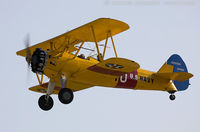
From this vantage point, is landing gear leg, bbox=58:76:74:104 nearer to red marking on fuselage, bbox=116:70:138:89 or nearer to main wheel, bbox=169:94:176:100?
red marking on fuselage, bbox=116:70:138:89

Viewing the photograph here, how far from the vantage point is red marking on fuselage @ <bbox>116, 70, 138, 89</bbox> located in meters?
16.0

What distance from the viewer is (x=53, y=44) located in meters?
15.9

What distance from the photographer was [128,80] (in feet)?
53.2

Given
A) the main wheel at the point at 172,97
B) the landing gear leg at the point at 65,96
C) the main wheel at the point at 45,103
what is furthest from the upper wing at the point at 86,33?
the main wheel at the point at 172,97

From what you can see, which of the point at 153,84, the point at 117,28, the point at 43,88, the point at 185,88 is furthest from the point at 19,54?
the point at 185,88

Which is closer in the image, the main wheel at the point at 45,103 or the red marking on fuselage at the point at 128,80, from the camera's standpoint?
the main wheel at the point at 45,103

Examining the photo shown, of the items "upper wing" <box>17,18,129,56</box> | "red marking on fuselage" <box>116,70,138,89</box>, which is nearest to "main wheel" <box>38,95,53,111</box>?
"upper wing" <box>17,18,129,56</box>

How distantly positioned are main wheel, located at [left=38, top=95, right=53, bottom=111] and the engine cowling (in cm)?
149

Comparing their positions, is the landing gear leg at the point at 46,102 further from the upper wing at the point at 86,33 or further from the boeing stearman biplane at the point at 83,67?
the upper wing at the point at 86,33

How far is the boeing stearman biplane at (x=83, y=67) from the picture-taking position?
14391mm

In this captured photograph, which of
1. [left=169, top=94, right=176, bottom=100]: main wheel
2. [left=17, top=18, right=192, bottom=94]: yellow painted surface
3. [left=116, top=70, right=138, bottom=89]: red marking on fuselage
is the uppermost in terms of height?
[left=17, top=18, right=192, bottom=94]: yellow painted surface

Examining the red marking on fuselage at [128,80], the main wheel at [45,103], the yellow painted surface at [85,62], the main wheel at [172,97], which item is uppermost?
the yellow painted surface at [85,62]

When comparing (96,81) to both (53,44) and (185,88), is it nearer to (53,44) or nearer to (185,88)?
(53,44)

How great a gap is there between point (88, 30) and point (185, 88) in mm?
5518
